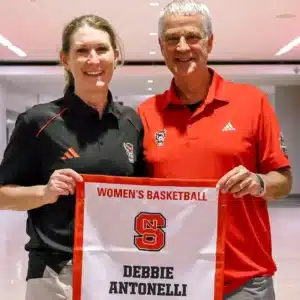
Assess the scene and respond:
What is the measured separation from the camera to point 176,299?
7.23 feet

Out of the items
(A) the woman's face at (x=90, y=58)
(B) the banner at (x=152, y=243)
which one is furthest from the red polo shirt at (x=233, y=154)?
(A) the woman's face at (x=90, y=58)

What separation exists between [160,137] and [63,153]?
1.44 ft

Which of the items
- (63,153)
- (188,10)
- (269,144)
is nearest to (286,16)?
(188,10)

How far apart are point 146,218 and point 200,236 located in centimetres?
22

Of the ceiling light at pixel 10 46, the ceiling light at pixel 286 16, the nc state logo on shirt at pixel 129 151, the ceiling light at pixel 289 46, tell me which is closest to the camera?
the nc state logo on shirt at pixel 129 151

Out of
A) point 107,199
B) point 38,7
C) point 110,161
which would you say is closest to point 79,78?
point 110,161

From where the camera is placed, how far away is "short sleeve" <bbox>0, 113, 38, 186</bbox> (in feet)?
7.06

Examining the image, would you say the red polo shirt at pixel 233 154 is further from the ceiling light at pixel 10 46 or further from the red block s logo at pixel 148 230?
the ceiling light at pixel 10 46

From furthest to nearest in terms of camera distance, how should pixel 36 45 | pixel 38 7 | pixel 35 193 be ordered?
pixel 36 45 < pixel 38 7 < pixel 35 193

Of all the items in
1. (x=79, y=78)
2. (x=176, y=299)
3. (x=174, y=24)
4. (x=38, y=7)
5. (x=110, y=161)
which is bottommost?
(x=176, y=299)

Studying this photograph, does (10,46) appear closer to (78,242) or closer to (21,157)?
(21,157)

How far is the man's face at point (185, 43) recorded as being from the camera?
2334mm

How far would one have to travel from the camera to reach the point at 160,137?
237cm

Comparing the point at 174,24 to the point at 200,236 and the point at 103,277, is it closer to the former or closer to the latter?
the point at 200,236
